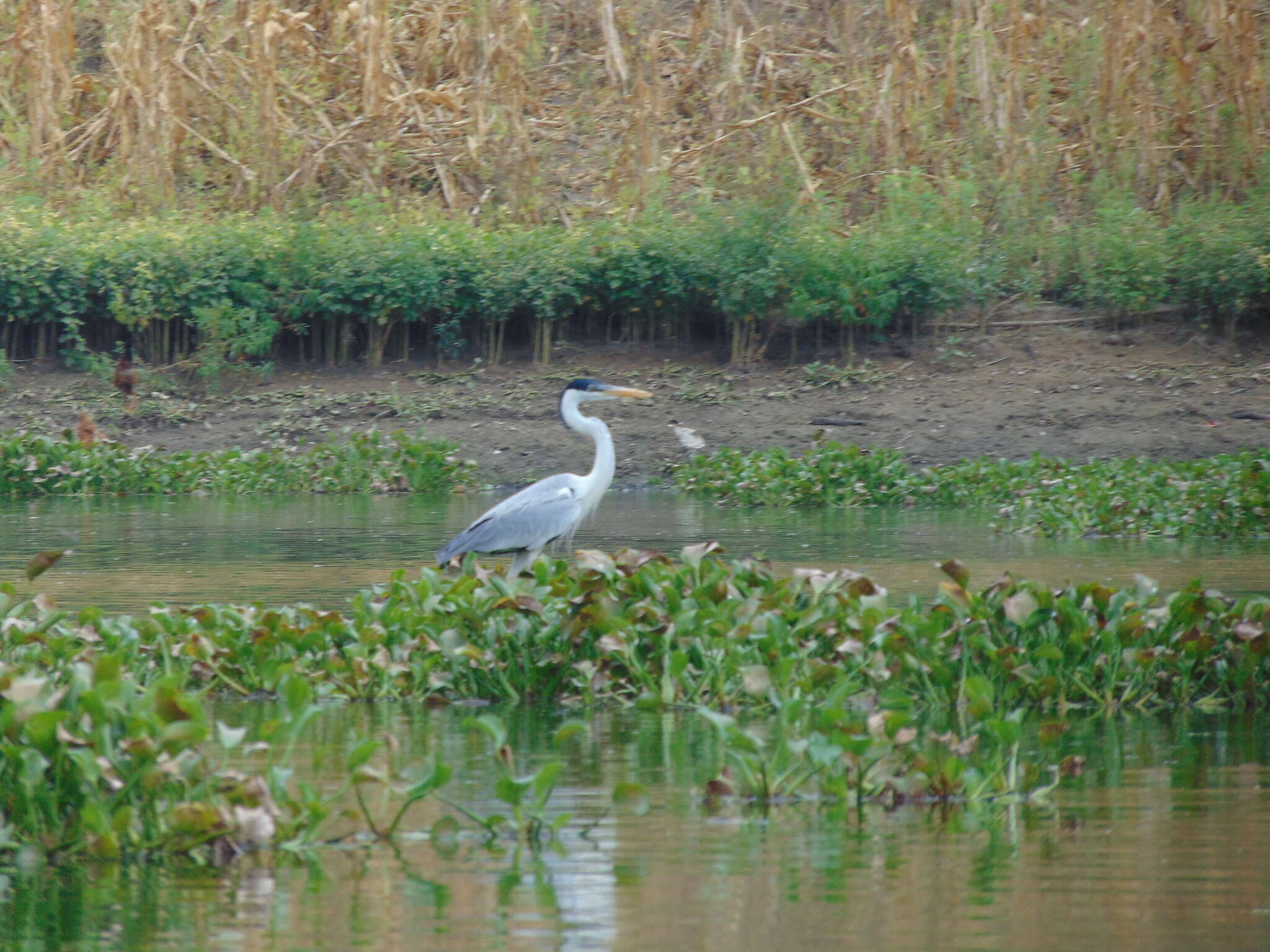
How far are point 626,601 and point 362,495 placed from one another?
10.9m

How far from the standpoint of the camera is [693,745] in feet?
21.1

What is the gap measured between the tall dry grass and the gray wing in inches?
441

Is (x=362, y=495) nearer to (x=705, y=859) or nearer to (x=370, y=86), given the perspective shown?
(x=370, y=86)

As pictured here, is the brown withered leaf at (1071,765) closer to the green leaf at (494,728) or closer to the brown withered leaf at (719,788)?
the brown withered leaf at (719,788)

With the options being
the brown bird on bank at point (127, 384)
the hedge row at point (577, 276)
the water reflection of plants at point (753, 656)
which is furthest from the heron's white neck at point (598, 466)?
the brown bird on bank at point (127, 384)

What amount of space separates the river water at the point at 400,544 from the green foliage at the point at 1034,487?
0.35 m

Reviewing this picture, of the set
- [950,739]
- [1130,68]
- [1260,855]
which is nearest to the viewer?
[1260,855]

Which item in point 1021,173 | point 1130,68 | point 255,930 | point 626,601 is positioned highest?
point 1130,68

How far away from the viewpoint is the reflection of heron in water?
10336 mm

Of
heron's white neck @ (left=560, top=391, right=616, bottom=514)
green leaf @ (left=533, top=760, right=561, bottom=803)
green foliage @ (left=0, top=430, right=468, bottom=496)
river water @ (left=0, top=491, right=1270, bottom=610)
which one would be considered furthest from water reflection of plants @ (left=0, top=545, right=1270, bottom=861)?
green foliage @ (left=0, top=430, right=468, bottom=496)

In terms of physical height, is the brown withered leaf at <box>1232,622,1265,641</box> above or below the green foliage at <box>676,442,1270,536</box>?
below

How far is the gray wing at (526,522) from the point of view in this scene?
1033cm

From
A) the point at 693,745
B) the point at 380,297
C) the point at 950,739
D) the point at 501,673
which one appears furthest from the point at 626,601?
the point at 380,297

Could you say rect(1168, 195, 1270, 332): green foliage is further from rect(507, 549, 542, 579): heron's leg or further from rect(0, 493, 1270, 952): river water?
rect(0, 493, 1270, 952): river water
